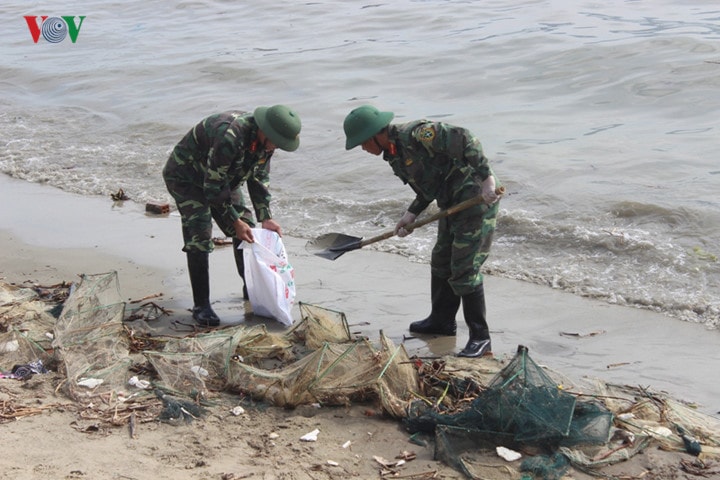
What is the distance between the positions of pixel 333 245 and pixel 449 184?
132cm

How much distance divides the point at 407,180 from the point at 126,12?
2116cm

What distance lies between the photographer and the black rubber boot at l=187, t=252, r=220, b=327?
616 centimetres

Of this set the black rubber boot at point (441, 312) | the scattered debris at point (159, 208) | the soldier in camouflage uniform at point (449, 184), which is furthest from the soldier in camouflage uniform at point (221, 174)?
the scattered debris at point (159, 208)

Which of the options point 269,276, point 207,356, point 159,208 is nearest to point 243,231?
point 269,276

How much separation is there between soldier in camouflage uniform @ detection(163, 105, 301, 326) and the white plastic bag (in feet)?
0.40

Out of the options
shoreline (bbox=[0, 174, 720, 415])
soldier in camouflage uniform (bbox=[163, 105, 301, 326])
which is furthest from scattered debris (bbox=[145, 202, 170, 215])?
soldier in camouflage uniform (bbox=[163, 105, 301, 326])

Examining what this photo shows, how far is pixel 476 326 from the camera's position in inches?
220

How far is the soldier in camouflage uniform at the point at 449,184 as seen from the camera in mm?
5031

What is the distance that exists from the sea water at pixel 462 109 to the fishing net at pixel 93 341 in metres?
2.96

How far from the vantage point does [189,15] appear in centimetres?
2309

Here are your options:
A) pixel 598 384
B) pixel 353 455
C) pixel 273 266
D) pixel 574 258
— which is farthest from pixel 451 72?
pixel 353 455

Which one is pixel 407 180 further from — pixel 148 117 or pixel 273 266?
pixel 148 117

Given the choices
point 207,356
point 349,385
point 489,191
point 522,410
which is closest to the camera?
point 522,410

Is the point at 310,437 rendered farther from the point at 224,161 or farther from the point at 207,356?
the point at 224,161
